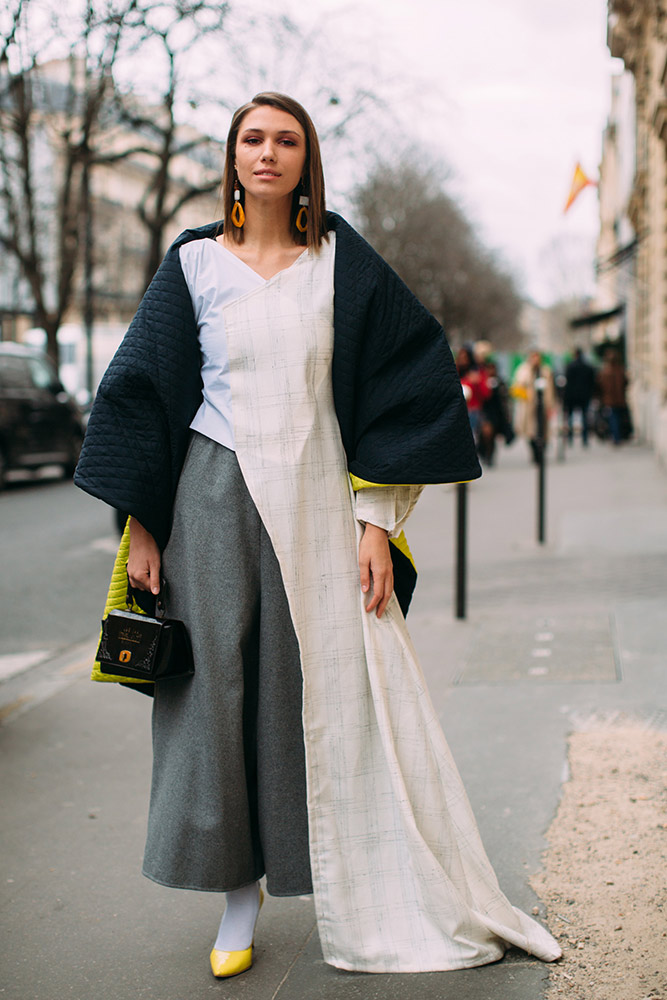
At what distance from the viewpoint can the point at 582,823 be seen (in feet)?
10.8

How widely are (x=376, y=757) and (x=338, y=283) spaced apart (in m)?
1.04

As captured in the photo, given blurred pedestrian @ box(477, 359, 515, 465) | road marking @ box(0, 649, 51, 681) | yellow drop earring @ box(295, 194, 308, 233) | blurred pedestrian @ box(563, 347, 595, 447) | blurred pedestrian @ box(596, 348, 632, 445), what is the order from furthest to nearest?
blurred pedestrian @ box(563, 347, 595, 447) < blurred pedestrian @ box(596, 348, 632, 445) < blurred pedestrian @ box(477, 359, 515, 465) < road marking @ box(0, 649, 51, 681) < yellow drop earring @ box(295, 194, 308, 233)

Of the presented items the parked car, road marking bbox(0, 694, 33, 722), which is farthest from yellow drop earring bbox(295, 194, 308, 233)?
the parked car

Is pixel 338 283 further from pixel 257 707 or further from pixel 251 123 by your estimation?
pixel 257 707

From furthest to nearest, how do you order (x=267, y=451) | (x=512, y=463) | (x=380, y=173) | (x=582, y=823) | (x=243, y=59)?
(x=380, y=173), (x=512, y=463), (x=243, y=59), (x=582, y=823), (x=267, y=451)

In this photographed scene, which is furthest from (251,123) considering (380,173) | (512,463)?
(380,173)

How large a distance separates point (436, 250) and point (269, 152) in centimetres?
4980

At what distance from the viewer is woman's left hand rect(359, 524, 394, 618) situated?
2453 mm

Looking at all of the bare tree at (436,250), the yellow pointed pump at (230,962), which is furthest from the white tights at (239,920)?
the bare tree at (436,250)

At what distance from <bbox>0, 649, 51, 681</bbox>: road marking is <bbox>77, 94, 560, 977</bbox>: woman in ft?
10.7

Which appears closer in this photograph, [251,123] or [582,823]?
[251,123]

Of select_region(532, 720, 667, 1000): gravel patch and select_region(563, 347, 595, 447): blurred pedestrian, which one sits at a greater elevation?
select_region(563, 347, 595, 447): blurred pedestrian

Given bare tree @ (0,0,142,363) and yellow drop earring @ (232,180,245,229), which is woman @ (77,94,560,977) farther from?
bare tree @ (0,0,142,363)

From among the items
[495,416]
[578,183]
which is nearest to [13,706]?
[495,416]
